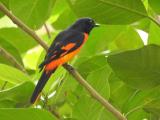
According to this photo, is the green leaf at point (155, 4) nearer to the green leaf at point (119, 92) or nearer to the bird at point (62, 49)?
the green leaf at point (119, 92)

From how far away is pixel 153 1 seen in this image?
1659 mm

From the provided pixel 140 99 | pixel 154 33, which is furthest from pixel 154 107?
pixel 154 33

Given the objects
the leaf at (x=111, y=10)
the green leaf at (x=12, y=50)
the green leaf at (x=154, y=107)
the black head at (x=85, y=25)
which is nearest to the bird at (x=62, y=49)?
the black head at (x=85, y=25)

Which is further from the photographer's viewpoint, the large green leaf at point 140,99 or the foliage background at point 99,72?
the large green leaf at point 140,99

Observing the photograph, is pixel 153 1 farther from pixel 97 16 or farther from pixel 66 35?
pixel 66 35

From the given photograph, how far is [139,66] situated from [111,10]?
0.32m

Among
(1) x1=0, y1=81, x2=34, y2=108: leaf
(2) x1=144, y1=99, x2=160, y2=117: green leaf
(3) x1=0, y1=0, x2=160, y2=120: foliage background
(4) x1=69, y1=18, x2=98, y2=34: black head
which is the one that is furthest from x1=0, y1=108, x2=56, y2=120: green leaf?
(4) x1=69, y1=18, x2=98, y2=34: black head

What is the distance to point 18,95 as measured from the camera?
157 cm

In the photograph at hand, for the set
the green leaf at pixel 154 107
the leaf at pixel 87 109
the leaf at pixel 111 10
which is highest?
the leaf at pixel 111 10

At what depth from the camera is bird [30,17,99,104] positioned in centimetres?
176

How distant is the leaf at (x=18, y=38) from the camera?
204cm

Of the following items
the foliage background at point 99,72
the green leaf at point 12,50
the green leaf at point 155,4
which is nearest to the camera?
the foliage background at point 99,72

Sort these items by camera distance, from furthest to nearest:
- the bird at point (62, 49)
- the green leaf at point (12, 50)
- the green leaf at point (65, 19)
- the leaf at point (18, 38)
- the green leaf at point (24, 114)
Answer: the green leaf at point (65, 19) < the leaf at point (18, 38) < the green leaf at point (12, 50) < the bird at point (62, 49) < the green leaf at point (24, 114)

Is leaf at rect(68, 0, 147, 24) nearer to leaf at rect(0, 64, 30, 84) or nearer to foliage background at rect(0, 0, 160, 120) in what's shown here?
foliage background at rect(0, 0, 160, 120)
